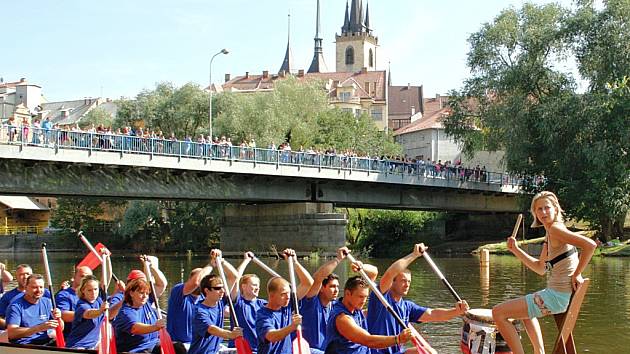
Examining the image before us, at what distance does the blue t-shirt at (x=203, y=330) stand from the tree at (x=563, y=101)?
34.0 m

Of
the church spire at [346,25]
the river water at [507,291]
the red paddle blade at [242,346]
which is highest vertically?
the church spire at [346,25]

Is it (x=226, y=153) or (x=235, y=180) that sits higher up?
(x=226, y=153)

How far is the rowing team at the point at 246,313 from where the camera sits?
26.2 ft

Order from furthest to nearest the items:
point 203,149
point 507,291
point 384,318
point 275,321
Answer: point 203,149, point 507,291, point 275,321, point 384,318

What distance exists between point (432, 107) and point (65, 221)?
77.6 metres

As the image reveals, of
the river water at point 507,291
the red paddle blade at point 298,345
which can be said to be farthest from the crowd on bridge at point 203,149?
the red paddle blade at point 298,345

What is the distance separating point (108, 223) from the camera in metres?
65.4

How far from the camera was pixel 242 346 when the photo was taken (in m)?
9.31

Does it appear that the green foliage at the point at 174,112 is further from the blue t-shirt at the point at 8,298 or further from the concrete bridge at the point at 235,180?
the blue t-shirt at the point at 8,298

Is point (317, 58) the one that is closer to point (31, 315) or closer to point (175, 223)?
point (175, 223)

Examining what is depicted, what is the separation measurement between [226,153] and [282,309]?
30.2m

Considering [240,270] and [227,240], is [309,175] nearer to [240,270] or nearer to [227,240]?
[227,240]

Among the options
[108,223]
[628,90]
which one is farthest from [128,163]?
[108,223]

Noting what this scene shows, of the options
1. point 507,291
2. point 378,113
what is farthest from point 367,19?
point 507,291
